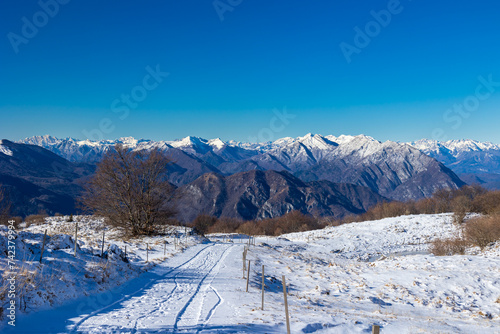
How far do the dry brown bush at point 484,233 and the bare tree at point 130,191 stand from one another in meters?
38.5

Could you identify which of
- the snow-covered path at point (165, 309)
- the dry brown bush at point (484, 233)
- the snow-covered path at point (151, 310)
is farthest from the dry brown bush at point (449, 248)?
the snow-covered path at point (165, 309)

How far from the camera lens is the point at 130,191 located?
115 ft

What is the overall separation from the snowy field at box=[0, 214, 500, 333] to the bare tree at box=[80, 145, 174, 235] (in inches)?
278

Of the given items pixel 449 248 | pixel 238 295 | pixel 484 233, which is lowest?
pixel 238 295

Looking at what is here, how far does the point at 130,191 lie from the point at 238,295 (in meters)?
24.5

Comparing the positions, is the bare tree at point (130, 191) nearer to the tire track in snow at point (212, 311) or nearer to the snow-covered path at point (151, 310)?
the snow-covered path at point (151, 310)

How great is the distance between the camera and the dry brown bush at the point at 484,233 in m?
34.6

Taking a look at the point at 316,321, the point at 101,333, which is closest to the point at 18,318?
the point at 101,333

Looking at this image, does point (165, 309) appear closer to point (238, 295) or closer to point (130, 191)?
point (238, 295)

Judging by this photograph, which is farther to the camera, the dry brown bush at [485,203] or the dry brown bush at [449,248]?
the dry brown bush at [485,203]

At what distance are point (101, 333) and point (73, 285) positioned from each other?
188 inches

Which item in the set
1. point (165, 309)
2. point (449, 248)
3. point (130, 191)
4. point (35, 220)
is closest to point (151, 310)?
point (165, 309)

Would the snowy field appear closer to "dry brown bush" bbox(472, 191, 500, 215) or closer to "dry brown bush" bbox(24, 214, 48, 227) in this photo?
"dry brown bush" bbox(24, 214, 48, 227)

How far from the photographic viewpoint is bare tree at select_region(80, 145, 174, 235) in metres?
33.9
